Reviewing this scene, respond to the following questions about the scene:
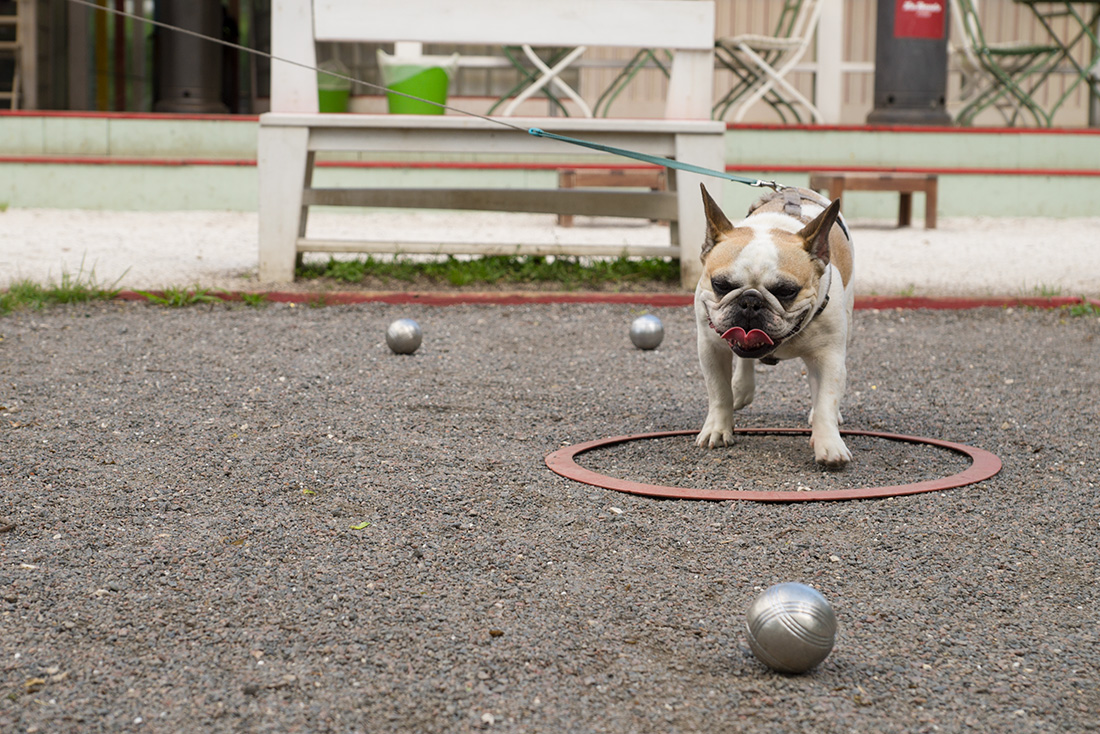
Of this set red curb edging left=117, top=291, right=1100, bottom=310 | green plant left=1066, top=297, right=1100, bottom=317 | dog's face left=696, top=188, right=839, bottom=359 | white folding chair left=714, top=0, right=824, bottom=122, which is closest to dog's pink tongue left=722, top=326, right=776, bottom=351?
dog's face left=696, top=188, right=839, bottom=359

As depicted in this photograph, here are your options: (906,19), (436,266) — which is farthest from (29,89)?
(906,19)

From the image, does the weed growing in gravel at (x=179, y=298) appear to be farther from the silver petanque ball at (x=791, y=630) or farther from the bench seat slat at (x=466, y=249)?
the silver petanque ball at (x=791, y=630)

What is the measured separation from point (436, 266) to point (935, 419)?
3.97 m

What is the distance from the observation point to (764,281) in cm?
317

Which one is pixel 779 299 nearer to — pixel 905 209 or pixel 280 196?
pixel 280 196

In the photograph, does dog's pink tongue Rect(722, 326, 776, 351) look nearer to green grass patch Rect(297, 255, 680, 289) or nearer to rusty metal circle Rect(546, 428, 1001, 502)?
rusty metal circle Rect(546, 428, 1001, 502)

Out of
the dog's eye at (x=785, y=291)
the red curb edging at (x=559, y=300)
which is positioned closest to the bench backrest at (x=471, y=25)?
the red curb edging at (x=559, y=300)

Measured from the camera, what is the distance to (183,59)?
12180 millimetres

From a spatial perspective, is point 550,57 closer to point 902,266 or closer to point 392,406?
point 902,266

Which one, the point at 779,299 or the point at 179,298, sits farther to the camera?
the point at 179,298

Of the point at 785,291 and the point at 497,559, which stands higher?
the point at 785,291

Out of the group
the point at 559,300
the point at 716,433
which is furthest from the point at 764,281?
the point at 559,300

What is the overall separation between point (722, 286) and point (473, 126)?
13.2 ft

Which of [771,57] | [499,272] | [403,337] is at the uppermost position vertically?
[771,57]
